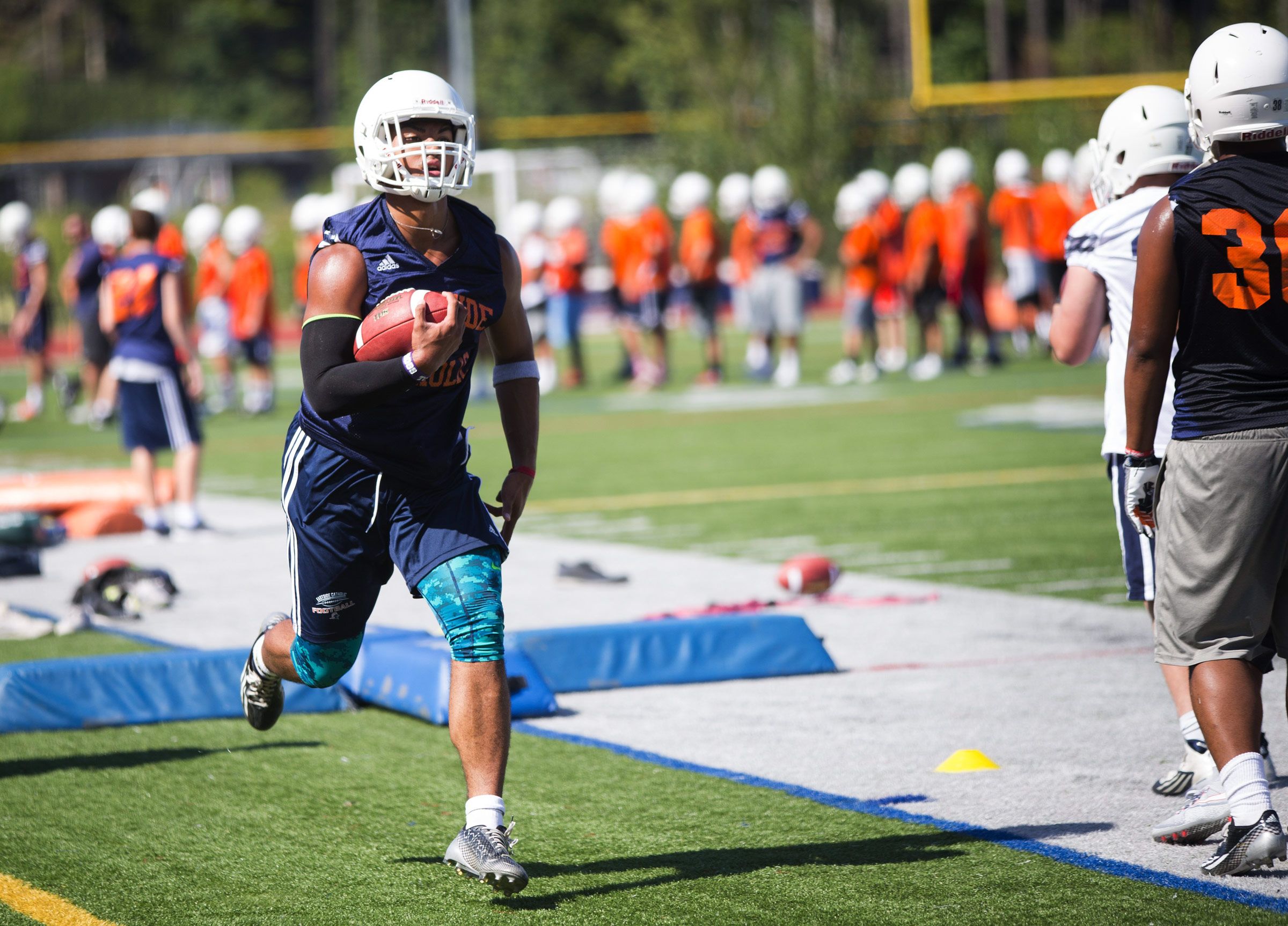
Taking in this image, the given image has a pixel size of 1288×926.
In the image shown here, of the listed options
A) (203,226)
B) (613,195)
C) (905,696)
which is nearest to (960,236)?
(613,195)

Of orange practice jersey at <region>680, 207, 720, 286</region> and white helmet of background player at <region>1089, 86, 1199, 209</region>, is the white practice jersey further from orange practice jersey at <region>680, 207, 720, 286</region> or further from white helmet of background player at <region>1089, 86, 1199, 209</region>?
orange practice jersey at <region>680, 207, 720, 286</region>

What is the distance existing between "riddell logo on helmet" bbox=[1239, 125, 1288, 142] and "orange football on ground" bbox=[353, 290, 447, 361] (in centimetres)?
193

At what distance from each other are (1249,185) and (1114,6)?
69.8ft

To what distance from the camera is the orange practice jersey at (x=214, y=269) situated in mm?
19438

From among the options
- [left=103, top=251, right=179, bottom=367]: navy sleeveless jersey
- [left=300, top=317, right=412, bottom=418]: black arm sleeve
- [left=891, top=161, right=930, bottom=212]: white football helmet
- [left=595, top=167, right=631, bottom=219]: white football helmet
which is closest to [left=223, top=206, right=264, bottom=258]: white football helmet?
A: [left=595, top=167, right=631, bottom=219]: white football helmet

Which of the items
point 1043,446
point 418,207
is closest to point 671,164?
point 1043,446

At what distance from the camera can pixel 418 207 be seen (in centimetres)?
409

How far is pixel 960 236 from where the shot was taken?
1984 centimetres

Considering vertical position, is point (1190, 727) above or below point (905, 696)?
above

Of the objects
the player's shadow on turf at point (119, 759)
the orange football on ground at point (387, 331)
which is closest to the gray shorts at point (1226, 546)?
the orange football on ground at point (387, 331)

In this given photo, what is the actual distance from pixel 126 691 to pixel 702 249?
15672mm

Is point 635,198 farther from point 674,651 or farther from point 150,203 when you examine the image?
point 674,651

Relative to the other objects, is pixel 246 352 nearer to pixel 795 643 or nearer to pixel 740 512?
pixel 740 512

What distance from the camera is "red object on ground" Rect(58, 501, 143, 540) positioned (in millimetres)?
10648
